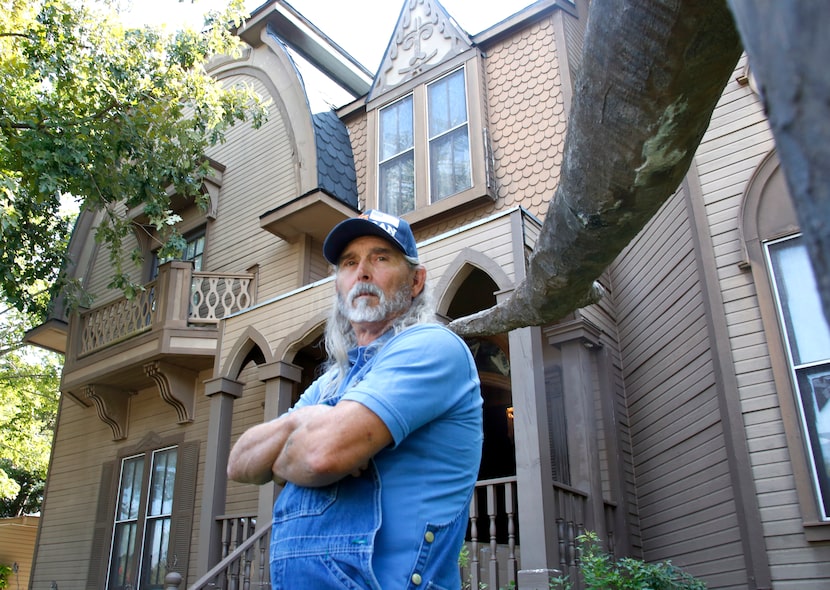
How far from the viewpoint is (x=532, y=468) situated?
6023mm

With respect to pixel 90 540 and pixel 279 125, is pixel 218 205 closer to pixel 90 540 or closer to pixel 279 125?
pixel 279 125

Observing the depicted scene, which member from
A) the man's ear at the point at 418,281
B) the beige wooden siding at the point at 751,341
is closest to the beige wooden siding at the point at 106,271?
the beige wooden siding at the point at 751,341

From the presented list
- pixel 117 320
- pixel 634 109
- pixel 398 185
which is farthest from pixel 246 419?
pixel 634 109

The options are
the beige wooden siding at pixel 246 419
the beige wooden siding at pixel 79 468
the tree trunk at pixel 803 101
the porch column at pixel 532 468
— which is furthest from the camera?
the beige wooden siding at pixel 79 468

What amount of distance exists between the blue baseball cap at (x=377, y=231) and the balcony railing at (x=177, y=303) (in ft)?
30.1

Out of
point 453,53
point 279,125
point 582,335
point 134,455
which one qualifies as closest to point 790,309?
point 582,335

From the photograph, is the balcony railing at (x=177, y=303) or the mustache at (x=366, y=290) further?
the balcony railing at (x=177, y=303)

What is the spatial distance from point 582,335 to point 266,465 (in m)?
6.37

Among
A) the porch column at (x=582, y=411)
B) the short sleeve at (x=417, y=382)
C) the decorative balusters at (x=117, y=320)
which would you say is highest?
the decorative balusters at (x=117, y=320)

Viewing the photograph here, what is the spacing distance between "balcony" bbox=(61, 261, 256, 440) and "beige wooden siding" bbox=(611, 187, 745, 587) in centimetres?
581

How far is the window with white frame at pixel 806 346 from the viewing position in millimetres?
5590

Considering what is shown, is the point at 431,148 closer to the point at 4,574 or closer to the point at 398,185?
the point at 398,185

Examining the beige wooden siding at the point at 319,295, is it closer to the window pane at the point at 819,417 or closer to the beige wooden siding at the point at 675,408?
the beige wooden siding at the point at 675,408

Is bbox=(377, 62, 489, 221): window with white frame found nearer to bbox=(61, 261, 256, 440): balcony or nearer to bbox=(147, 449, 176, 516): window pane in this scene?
bbox=(61, 261, 256, 440): balcony
